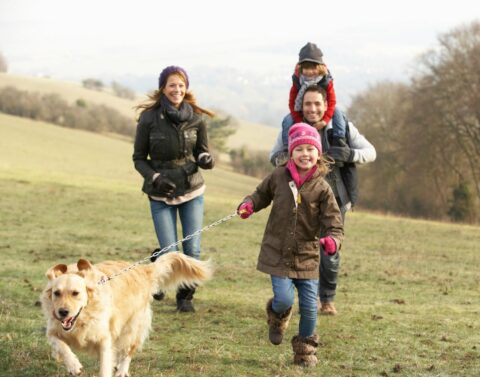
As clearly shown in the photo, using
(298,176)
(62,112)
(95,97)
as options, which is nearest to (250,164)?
(62,112)

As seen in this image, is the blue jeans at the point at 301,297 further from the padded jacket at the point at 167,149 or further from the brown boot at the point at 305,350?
the padded jacket at the point at 167,149

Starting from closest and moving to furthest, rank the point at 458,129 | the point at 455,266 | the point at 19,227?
the point at 455,266
the point at 19,227
the point at 458,129

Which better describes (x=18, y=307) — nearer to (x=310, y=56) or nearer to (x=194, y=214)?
(x=194, y=214)

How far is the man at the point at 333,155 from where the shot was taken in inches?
280

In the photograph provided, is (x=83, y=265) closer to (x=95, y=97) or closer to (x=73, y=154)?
(x=73, y=154)

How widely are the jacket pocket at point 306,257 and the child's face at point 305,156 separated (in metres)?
0.67

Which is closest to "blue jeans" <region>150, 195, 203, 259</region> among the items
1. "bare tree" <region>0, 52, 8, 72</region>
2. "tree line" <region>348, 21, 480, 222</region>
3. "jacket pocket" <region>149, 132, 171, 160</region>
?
"jacket pocket" <region>149, 132, 171, 160</region>

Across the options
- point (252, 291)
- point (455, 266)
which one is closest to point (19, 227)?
point (252, 291)

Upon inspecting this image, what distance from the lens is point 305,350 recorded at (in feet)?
19.8

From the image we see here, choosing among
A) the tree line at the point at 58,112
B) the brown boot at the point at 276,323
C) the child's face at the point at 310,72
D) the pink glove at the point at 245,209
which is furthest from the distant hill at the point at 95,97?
the brown boot at the point at 276,323

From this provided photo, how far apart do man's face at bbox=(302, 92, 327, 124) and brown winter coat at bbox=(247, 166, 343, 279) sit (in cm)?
140

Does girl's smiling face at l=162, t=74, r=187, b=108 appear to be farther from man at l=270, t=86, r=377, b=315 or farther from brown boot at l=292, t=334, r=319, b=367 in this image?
brown boot at l=292, t=334, r=319, b=367

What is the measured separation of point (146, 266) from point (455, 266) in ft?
33.8

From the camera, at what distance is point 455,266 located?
14.9 meters
